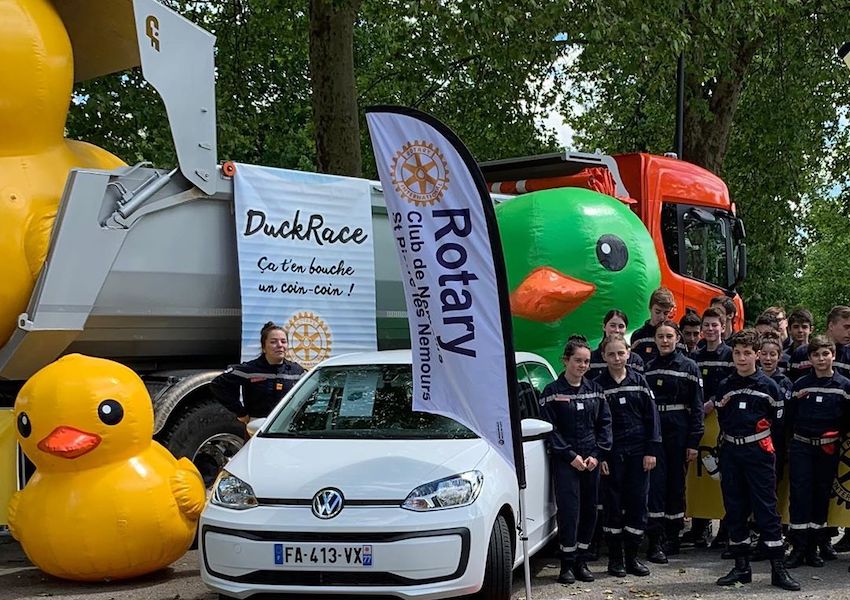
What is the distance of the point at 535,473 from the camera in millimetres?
6332

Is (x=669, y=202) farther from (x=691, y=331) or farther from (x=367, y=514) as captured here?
(x=367, y=514)

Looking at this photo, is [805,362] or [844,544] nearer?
[844,544]

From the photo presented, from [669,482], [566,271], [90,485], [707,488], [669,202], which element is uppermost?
[669,202]

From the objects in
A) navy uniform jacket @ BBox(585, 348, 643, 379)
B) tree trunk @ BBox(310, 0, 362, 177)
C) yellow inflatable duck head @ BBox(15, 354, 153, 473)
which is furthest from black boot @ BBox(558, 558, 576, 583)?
tree trunk @ BBox(310, 0, 362, 177)

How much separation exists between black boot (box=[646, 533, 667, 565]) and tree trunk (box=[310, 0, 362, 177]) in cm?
689

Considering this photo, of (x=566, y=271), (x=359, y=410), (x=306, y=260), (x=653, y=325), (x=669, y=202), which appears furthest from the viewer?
(x=669, y=202)

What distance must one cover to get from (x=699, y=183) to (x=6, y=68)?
8117mm

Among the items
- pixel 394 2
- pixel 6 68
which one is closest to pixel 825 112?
pixel 394 2

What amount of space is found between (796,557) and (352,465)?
3339mm

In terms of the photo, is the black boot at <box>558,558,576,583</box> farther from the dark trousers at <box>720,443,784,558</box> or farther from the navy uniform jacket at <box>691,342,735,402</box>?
the navy uniform jacket at <box>691,342,735,402</box>

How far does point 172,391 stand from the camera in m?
7.59

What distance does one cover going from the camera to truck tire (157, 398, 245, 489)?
300 inches

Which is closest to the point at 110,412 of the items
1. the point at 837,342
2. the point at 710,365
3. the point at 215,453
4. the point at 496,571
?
the point at 215,453

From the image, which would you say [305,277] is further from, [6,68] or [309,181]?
[6,68]
